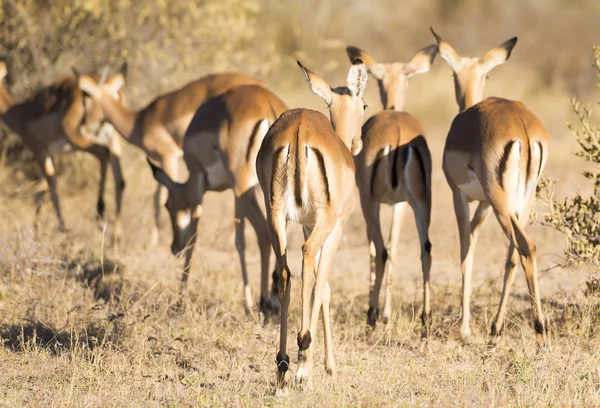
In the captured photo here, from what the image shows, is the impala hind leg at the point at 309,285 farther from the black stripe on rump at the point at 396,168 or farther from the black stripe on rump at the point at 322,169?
the black stripe on rump at the point at 396,168

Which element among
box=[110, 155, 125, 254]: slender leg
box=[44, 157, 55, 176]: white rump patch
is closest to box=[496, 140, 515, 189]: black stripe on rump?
box=[110, 155, 125, 254]: slender leg

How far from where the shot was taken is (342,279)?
863cm

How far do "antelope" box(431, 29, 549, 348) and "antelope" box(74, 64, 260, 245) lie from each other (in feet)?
9.47

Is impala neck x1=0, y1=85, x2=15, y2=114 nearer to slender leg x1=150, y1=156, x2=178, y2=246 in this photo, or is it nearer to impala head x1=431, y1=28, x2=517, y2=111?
slender leg x1=150, y1=156, x2=178, y2=246

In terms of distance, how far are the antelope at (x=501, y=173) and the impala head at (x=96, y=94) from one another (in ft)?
16.5

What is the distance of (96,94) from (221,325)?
4.85 metres

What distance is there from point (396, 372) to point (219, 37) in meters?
7.26

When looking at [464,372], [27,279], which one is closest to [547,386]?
[464,372]

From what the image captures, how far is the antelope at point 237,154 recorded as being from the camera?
23.9 feet

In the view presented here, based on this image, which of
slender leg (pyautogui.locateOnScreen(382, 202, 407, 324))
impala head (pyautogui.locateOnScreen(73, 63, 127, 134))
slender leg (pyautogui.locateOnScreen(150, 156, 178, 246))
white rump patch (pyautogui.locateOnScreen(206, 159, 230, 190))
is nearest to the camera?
slender leg (pyautogui.locateOnScreen(382, 202, 407, 324))

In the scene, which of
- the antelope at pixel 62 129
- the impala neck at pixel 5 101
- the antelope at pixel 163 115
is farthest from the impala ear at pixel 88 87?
the impala neck at pixel 5 101

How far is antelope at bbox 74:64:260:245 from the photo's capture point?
Answer: 9.11 m

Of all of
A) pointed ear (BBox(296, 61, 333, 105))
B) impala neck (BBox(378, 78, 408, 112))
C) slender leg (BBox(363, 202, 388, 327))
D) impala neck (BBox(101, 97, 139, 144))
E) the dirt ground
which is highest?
impala neck (BBox(378, 78, 408, 112))

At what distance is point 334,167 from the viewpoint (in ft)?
16.6
